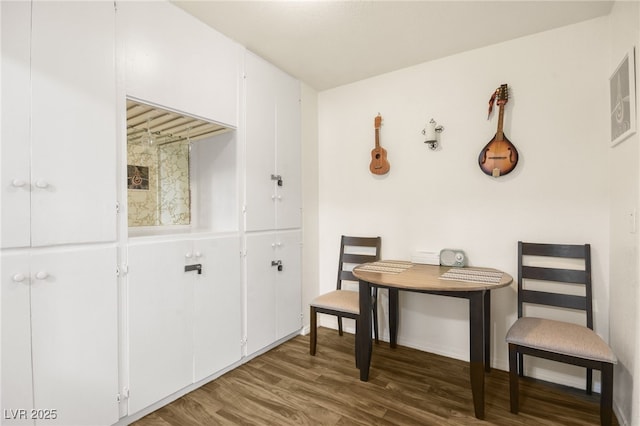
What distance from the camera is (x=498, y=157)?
2.33 meters

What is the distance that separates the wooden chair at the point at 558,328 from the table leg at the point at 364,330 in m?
0.84

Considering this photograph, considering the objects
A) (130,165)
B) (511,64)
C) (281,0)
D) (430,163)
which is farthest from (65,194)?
(511,64)

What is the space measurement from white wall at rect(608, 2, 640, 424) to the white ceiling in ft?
1.05

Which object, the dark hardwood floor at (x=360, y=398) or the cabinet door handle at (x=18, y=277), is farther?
the dark hardwood floor at (x=360, y=398)

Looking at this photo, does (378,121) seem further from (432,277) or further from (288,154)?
(432,277)

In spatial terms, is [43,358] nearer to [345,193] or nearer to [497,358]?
[345,193]

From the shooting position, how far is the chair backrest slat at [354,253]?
288cm

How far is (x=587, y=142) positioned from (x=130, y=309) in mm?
3092

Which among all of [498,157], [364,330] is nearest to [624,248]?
[498,157]

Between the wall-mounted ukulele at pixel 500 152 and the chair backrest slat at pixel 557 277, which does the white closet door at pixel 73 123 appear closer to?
the wall-mounted ukulele at pixel 500 152

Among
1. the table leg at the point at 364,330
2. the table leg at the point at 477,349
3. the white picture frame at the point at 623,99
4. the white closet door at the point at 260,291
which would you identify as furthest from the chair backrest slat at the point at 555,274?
the white closet door at the point at 260,291

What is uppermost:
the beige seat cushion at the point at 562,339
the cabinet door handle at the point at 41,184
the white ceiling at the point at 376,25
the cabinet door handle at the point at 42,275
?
the white ceiling at the point at 376,25

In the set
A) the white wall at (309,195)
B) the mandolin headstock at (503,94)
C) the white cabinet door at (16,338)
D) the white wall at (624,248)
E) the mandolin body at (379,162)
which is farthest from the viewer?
the white wall at (309,195)

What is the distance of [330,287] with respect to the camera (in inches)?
127
